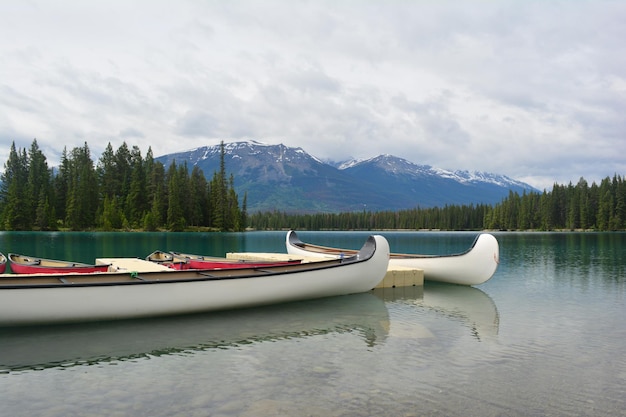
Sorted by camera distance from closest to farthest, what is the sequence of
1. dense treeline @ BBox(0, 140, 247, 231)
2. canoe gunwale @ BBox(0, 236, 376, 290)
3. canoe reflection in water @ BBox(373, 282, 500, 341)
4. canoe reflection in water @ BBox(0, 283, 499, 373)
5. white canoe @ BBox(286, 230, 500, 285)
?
canoe reflection in water @ BBox(0, 283, 499, 373) < canoe gunwale @ BBox(0, 236, 376, 290) < canoe reflection in water @ BBox(373, 282, 500, 341) < white canoe @ BBox(286, 230, 500, 285) < dense treeline @ BBox(0, 140, 247, 231)

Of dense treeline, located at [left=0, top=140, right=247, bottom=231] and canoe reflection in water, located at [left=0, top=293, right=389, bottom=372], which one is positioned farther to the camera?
dense treeline, located at [left=0, top=140, right=247, bottom=231]

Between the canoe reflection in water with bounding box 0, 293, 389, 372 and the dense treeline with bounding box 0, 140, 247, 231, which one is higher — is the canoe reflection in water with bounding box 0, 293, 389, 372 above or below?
below

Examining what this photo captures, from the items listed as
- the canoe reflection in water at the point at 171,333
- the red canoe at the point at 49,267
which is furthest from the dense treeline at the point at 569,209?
the red canoe at the point at 49,267

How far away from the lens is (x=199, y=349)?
39.8 feet

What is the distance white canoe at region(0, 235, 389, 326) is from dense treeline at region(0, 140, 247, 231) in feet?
353

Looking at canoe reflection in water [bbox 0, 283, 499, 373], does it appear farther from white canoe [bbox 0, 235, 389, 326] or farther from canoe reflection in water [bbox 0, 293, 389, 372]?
white canoe [bbox 0, 235, 389, 326]

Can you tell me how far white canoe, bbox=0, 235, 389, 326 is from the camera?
1347 cm

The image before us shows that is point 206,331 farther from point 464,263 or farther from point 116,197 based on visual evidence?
point 116,197

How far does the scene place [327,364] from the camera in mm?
10781

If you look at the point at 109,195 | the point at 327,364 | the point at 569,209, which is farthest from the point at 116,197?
the point at 569,209

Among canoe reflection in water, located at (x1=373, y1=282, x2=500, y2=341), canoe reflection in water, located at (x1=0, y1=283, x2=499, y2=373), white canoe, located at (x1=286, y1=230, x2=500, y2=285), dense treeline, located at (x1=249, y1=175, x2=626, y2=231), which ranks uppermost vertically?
dense treeline, located at (x1=249, y1=175, x2=626, y2=231)

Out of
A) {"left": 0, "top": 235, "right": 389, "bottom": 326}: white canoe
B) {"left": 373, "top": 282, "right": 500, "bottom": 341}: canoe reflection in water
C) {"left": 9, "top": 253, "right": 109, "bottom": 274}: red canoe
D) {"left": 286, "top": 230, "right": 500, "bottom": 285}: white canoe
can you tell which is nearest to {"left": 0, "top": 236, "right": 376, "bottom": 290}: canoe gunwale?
{"left": 0, "top": 235, "right": 389, "bottom": 326}: white canoe

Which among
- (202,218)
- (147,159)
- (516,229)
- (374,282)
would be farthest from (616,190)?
(374,282)

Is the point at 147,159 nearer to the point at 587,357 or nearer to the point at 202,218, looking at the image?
the point at 202,218
